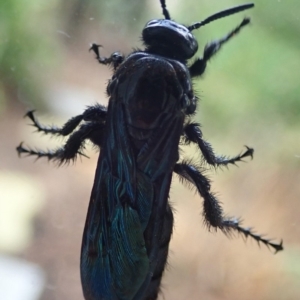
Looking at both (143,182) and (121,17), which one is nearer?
(143,182)

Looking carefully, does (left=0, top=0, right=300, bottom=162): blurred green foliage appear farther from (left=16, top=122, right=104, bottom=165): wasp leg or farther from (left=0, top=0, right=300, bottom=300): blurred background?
(left=16, top=122, right=104, bottom=165): wasp leg

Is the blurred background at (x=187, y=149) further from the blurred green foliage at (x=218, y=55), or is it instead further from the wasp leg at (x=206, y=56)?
the wasp leg at (x=206, y=56)

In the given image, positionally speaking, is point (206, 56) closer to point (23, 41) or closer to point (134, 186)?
point (134, 186)

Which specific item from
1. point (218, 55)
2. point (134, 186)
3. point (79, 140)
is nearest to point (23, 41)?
point (79, 140)

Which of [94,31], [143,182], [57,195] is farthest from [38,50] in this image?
[143,182]

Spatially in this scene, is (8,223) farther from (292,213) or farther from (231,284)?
(292,213)

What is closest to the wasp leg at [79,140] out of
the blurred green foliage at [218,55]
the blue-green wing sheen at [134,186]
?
the blue-green wing sheen at [134,186]

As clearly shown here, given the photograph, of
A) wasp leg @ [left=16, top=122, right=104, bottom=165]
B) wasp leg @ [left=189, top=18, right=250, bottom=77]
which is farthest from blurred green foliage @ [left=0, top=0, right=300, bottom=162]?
wasp leg @ [left=16, top=122, right=104, bottom=165]
